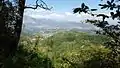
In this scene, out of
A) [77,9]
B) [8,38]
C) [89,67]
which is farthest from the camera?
[8,38]

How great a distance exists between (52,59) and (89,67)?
7.44 feet

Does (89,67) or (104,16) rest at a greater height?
(104,16)

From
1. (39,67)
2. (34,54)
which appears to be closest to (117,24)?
(39,67)

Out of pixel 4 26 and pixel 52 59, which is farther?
pixel 4 26

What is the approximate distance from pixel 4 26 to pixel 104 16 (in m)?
6.61

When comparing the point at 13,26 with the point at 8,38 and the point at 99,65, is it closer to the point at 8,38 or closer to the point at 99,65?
the point at 8,38

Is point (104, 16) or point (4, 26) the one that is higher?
point (104, 16)

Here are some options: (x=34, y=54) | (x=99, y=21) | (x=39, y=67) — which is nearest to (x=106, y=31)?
(x=99, y=21)

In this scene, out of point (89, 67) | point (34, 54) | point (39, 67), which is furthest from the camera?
point (34, 54)

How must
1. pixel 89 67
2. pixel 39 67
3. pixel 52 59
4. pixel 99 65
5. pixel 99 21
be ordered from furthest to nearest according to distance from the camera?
pixel 52 59 → pixel 39 67 → pixel 89 67 → pixel 99 65 → pixel 99 21

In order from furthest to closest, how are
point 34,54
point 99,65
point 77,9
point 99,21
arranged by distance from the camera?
point 34,54, point 99,65, point 99,21, point 77,9

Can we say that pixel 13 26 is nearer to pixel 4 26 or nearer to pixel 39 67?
pixel 4 26

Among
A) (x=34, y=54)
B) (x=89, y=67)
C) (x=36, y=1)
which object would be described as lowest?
(x=34, y=54)

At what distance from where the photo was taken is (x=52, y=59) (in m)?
9.25
